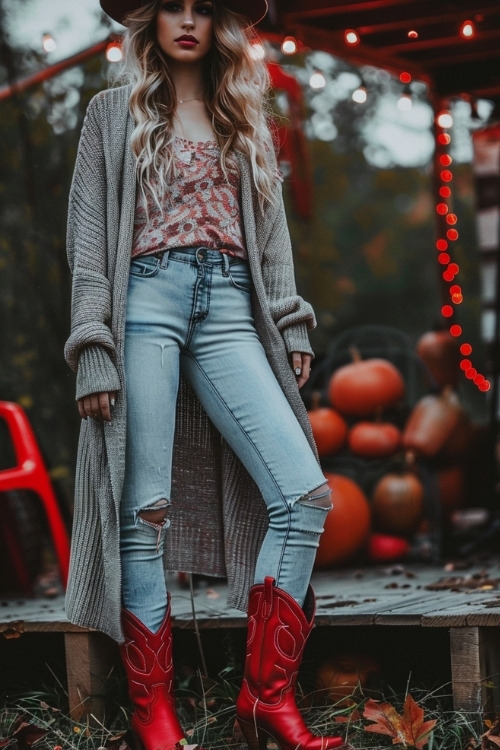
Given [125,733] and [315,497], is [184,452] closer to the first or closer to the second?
[315,497]

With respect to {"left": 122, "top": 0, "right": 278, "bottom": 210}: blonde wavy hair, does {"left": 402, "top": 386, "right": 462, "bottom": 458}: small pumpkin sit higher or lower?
lower

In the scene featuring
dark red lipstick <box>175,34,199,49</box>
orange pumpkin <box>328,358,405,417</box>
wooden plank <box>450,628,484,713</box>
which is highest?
dark red lipstick <box>175,34,199,49</box>

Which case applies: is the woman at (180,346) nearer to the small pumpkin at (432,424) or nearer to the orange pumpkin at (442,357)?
the small pumpkin at (432,424)

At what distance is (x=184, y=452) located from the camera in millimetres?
2779

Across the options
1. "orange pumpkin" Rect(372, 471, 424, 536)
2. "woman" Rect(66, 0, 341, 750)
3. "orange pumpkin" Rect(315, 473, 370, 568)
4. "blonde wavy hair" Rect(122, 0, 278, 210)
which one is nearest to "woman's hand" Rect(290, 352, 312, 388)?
"woman" Rect(66, 0, 341, 750)

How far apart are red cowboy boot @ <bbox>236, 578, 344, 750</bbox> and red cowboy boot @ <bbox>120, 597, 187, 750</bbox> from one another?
177 millimetres

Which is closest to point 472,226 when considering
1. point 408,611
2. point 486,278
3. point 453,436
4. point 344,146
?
point 344,146

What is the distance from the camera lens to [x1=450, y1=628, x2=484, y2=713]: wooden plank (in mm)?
2627

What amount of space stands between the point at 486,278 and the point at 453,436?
180 cm

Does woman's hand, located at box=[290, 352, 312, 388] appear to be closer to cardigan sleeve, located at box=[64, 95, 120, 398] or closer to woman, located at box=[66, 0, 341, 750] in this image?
woman, located at box=[66, 0, 341, 750]

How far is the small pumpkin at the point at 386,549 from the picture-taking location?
14.9 ft

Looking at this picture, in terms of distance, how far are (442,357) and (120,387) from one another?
3125 mm

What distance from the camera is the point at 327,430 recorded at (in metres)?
4.59

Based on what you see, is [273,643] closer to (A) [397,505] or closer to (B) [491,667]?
(B) [491,667]
